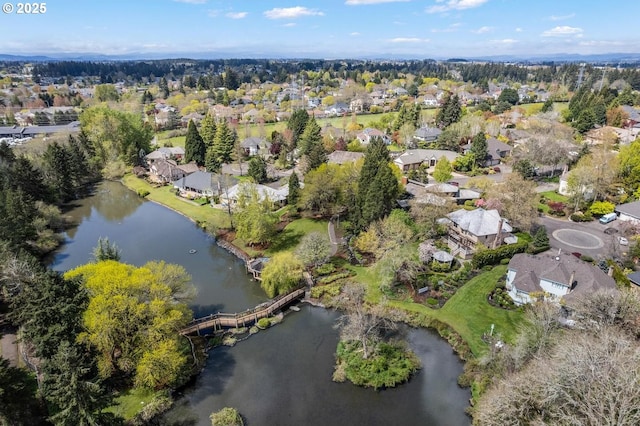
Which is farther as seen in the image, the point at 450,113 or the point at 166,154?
the point at 450,113

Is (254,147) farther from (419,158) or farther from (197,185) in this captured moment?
(419,158)

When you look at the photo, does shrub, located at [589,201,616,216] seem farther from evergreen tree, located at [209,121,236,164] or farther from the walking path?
evergreen tree, located at [209,121,236,164]

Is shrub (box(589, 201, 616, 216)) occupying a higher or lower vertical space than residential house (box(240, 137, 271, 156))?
lower

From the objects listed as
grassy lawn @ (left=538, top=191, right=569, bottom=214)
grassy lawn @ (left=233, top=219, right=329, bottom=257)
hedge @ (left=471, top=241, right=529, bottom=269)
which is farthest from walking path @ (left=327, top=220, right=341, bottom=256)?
grassy lawn @ (left=538, top=191, right=569, bottom=214)

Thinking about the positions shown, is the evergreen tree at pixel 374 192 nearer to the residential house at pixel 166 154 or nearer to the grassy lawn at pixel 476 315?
the grassy lawn at pixel 476 315

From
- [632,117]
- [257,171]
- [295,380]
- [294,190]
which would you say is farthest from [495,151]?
[295,380]

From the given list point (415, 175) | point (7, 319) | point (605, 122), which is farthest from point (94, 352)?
point (605, 122)
